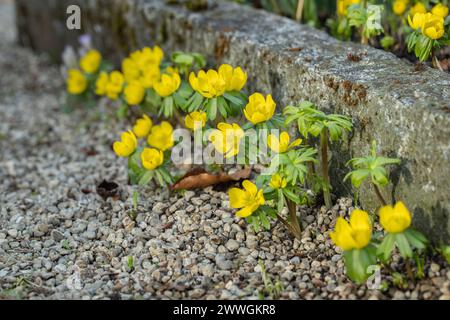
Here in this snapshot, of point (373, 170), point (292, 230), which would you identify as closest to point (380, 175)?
point (373, 170)

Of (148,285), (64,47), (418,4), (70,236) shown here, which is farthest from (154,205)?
(64,47)

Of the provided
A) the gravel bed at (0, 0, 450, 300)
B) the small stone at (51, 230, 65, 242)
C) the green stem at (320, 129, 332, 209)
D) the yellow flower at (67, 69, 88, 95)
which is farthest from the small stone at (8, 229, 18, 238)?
the yellow flower at (67, 69, 88, 95)

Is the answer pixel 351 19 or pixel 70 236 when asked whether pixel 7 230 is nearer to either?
pixel 70 236

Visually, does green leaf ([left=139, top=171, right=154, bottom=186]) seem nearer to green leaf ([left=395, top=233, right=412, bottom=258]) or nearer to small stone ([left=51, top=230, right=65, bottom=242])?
small stone ([left=51, top=230, right=65, bottom=242])

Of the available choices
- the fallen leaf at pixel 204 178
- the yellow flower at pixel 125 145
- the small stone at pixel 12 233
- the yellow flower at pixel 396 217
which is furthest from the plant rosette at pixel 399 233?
the small stone at pixel 12 233

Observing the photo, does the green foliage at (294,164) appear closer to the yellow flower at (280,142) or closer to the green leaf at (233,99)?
the yellow flower at (280,142)
